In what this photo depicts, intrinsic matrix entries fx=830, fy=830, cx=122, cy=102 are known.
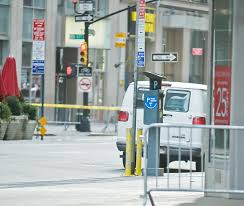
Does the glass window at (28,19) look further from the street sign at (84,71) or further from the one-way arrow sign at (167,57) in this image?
the one-way arrow sign at (167,57)

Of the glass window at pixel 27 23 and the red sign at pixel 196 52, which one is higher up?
the glass window at pixel 27 23

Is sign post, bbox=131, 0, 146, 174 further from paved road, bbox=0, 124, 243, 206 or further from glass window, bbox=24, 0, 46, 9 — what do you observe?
glass window, bbox=24, 0, 46, 9

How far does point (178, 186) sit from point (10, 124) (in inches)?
732

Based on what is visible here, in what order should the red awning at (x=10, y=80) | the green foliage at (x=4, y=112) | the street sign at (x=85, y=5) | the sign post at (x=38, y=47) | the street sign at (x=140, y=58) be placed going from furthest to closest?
the street sign at (x=85, y=5)
the sign post at (x=38, y=47)
the red awning at (x=10, y=80)
the green foliage at (x=4, y=112)
the street sign at (x=140, y=58)

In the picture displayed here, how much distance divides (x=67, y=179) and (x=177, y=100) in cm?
434

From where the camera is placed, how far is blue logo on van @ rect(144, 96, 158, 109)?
16.9m

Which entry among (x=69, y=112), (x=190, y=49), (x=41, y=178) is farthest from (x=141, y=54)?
(x=190, y=49)

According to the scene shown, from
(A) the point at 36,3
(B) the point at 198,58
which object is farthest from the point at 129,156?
(B) the point at 198,58

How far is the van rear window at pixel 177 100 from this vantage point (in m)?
19.2

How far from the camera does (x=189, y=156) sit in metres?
11.7

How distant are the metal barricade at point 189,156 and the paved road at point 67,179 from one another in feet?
1.70

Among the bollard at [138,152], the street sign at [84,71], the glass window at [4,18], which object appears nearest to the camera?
the bollard at [138,152]

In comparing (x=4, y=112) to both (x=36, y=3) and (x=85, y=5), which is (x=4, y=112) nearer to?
(x=85, y=5)

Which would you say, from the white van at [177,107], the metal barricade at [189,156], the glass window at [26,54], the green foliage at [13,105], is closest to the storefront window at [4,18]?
the glass window at [26,54]
